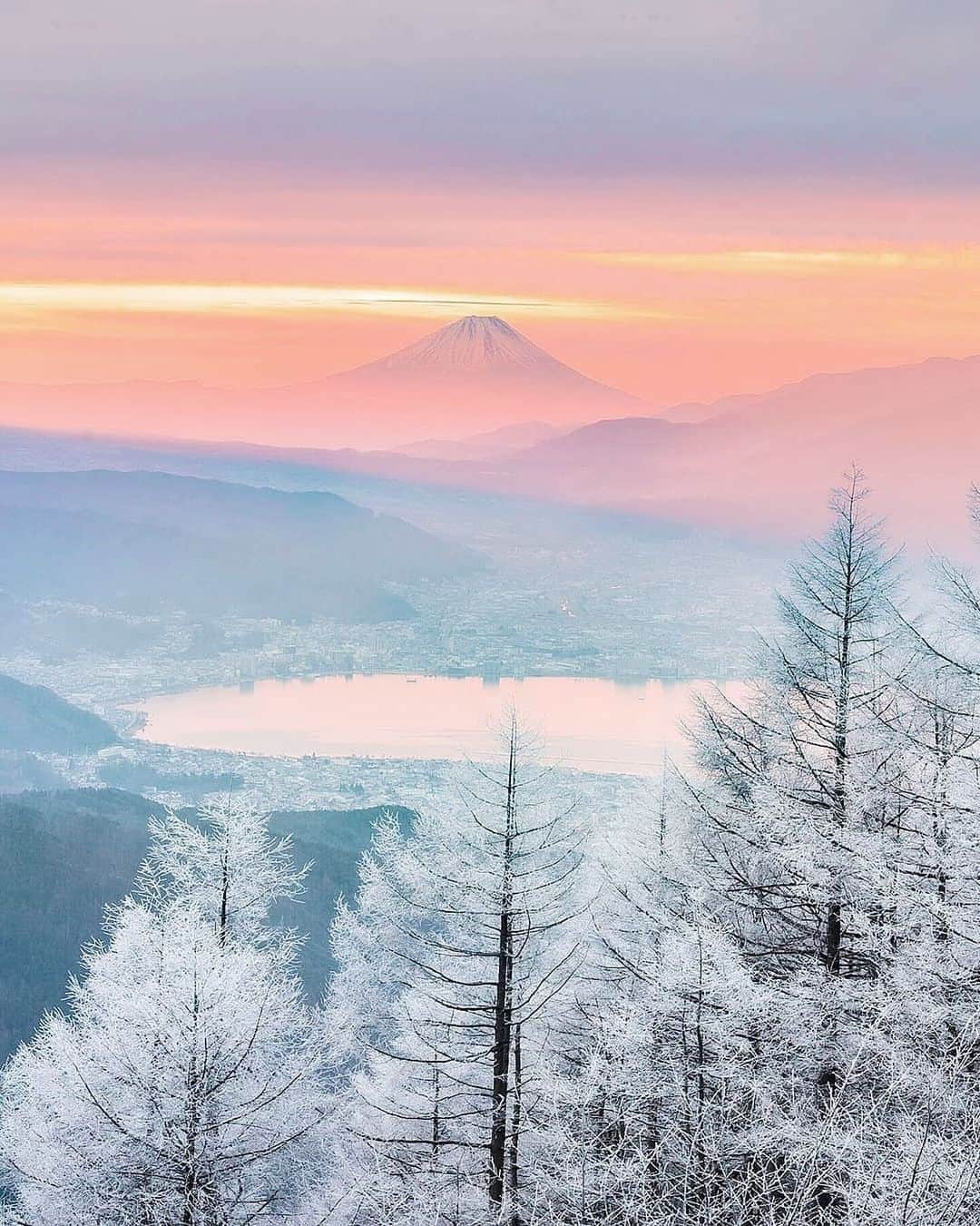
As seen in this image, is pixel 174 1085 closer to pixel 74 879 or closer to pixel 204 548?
pixel 74 879

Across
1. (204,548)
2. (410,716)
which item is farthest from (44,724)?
(204,548)

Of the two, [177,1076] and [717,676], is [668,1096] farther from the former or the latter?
[717,676]

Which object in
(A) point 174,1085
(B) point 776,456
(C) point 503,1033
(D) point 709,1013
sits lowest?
(A) point 174,1085

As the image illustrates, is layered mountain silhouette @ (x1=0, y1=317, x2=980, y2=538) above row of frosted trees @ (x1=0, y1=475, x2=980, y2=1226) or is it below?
above

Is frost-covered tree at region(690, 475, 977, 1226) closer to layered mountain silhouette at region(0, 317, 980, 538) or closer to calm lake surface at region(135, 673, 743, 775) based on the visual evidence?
calm lake surface at region(135, 673, 743, 775)

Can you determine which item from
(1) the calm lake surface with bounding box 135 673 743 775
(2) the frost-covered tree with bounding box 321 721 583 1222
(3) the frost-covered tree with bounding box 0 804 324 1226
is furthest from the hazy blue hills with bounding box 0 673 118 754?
(3) the frost-covered tree with bounding box 0 804 324 1226

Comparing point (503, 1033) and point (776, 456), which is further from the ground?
point (776, 456)
